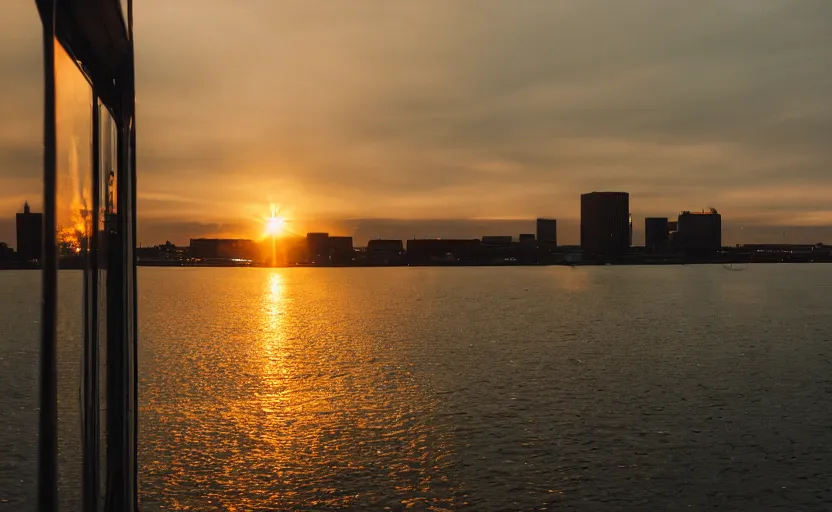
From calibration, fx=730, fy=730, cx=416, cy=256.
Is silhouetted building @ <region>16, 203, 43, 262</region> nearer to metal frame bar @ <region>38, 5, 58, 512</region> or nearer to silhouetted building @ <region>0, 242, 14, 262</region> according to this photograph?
silhouetted building @ <region>0, 242, 14, 262</region>

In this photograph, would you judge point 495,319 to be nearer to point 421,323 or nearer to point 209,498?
point 421,323

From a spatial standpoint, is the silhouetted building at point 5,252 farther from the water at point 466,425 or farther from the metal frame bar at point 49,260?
the metal frame bar at point 49,260

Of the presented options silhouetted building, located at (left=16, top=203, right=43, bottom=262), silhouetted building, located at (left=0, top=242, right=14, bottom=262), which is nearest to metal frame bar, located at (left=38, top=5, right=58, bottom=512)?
silhouetted building, located at (left=16, top=203, right=43, bottom=262)

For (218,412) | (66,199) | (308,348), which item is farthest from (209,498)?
(308,348)

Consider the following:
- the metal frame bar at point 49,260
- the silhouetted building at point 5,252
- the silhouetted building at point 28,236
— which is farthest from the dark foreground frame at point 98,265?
the silhouetted building at point 5,252

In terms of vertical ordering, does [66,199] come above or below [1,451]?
above

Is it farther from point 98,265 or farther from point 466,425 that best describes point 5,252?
point 466,425
